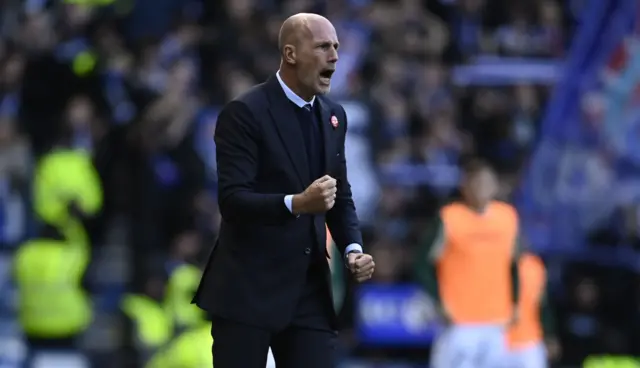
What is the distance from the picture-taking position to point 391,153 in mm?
12922

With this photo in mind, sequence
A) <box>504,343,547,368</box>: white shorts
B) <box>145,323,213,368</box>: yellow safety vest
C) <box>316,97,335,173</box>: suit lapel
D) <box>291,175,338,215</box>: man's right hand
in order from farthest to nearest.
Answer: <box>145,323,213,368</box>: yellow safety vest
<box>504,343,547,368</box>: white shorts
<box>316,97,335,173</box>: suit lapel
<box>291,175,338,215</box>: man's right hand

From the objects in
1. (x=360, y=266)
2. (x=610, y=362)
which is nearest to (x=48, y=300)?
(x=610, y=362)

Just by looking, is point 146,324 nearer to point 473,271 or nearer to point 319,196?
point 473,271

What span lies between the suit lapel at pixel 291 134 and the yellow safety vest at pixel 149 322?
6.18m

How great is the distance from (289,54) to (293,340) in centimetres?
106

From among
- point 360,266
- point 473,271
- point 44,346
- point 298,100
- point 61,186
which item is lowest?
point 44,346

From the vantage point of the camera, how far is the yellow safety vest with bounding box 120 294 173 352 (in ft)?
37.7

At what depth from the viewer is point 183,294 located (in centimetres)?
1169

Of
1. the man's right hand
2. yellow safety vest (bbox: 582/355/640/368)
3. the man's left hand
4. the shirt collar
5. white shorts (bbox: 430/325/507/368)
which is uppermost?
the shirt collar

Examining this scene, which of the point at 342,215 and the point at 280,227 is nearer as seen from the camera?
the point at 280,227

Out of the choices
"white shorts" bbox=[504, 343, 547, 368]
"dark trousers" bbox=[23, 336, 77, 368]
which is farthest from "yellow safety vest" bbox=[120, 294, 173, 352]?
"white shorts" bbox=[504, 343, 547, 368]

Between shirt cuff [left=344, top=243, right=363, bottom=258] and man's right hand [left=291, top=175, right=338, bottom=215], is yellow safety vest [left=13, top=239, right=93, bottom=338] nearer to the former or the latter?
shirt cuff [left=344, top=243, right=363, bottom=258]

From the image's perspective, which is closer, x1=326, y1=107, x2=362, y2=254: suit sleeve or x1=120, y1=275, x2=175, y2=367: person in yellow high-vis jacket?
x1=326, y1=107, x2=362, y2=254: suit sleeve

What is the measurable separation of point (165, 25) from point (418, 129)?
8.18ft
